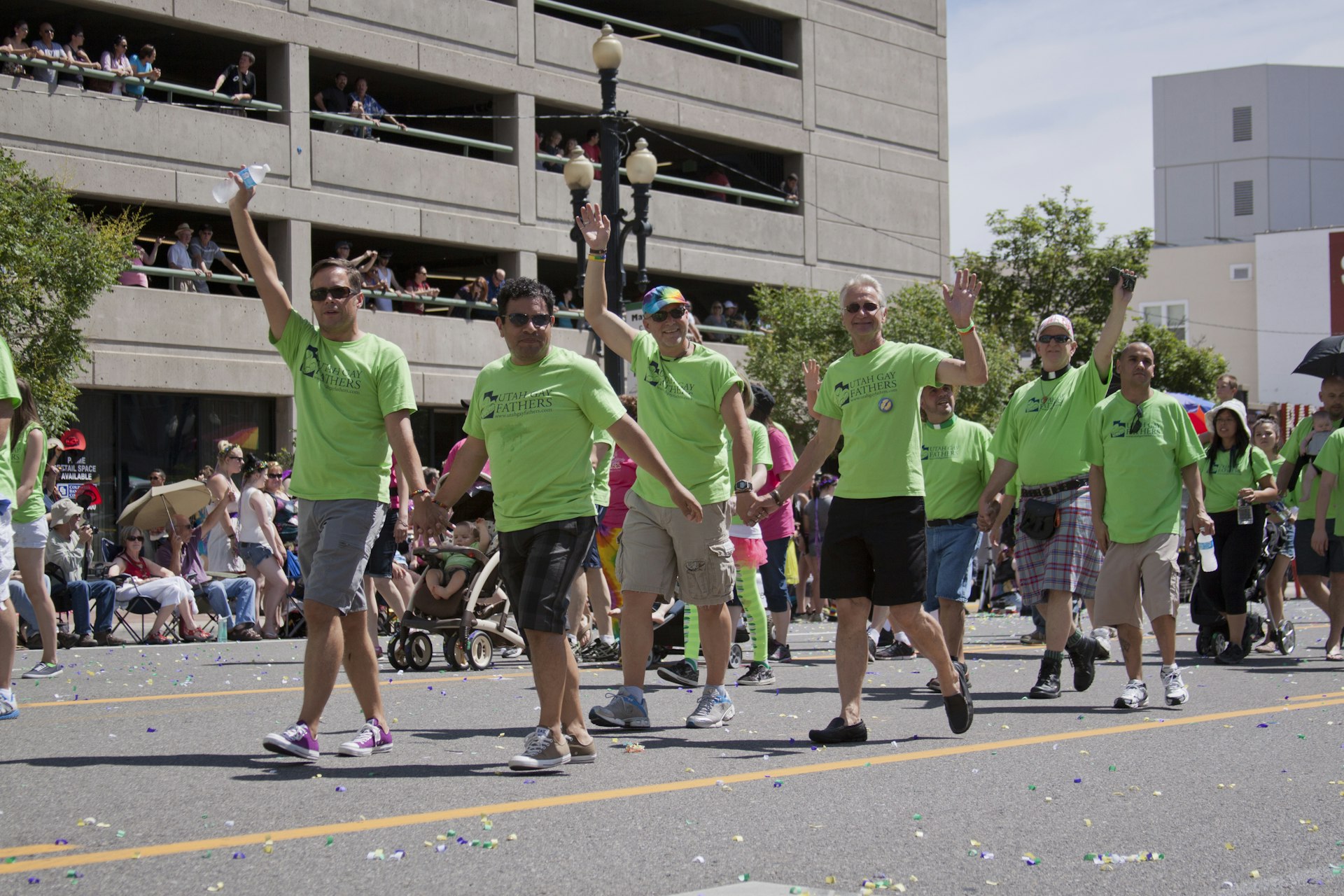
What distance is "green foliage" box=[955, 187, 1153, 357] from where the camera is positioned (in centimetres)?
4747

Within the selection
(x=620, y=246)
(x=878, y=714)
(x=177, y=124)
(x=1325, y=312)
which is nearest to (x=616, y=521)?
(x=878, y=714)

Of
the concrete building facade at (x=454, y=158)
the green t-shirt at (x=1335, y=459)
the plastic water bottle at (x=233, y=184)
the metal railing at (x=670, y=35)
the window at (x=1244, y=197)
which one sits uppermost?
the window at (x=1244, y=197)

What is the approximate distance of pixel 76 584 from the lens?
14188mm

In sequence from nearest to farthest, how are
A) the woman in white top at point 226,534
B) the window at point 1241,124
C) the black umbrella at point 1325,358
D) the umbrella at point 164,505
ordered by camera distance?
the black umbrella at point 1325,358, the woman in white top at point 226,534, the umbrella at point 164,505, the window at point 1241,124

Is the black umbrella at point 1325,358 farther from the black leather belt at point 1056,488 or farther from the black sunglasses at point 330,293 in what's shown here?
the black sunglasses at point 330,293

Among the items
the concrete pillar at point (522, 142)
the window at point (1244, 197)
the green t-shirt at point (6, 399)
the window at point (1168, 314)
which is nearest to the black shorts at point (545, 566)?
the green t-shirt at point (6, 399)

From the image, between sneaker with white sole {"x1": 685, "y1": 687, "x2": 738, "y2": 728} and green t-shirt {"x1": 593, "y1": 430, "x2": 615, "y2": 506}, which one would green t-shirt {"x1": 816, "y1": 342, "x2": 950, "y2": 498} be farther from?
green t-shirt {"x1": 593, "y1": 430, "x2": 615, "y2": 506}

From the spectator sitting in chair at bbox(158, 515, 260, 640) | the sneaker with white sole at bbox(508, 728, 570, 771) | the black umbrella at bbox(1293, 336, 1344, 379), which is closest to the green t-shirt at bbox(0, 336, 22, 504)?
the sneaker with white sole at bbox(508, 728, 570, 771)

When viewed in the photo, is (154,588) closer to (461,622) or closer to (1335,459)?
(461,622)

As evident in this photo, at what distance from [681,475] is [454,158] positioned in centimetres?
2487

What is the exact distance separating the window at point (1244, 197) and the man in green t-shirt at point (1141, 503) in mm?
86455

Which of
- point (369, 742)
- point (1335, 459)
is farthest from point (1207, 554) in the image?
point (369, 742)

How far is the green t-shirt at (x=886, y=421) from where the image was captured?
23.8 ft

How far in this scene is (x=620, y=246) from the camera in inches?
720
